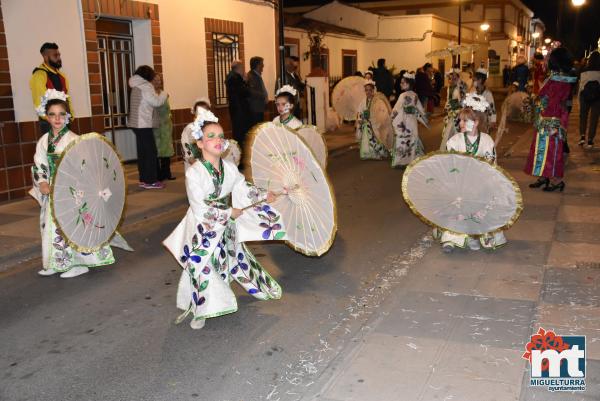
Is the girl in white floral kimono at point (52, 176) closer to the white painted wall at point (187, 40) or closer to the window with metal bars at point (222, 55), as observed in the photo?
the white painted wall at point (187, 40)

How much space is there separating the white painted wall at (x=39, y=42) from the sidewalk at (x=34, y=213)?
1.44m

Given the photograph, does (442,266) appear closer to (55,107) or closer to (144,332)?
(144,332)

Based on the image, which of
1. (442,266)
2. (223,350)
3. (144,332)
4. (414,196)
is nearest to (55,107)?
(144,332)

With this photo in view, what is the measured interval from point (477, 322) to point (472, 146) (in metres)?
2.29

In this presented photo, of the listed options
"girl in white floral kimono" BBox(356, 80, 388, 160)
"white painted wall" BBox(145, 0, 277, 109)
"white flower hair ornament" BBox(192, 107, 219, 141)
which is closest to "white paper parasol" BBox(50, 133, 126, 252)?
"white flower hair ornament" BBox(192, 107, 219, 141)

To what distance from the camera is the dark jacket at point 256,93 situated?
12.3 metres

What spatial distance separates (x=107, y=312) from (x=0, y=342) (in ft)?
2.72

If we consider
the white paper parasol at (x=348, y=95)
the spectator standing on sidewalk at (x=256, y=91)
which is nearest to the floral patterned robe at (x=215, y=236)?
the spectator standing on sidewalk at (x=256, y=91)

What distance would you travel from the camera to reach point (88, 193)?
19.1 feet

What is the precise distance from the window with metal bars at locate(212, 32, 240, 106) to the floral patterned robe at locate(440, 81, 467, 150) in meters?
5.11

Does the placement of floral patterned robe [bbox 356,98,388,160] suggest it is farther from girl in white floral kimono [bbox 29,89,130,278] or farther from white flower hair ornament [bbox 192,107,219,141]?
white flower hair ornament [bbox 192,107,219,141]

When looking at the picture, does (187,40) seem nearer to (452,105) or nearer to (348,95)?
(452,105)

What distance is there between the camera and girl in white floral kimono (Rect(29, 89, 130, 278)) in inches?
230

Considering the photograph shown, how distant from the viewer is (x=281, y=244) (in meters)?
7.18
